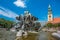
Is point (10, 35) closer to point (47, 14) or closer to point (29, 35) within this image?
point (29, 35)

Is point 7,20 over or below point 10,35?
over

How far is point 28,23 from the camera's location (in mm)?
5402

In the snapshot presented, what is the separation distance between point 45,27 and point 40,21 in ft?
0.76

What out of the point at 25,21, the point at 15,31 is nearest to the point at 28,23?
the point at 25,21

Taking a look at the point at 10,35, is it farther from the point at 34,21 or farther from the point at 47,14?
the point at 47,14

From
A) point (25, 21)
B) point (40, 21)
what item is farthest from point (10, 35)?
point (40, 21)

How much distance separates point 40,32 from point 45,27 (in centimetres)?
21

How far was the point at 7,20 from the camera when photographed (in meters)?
5.62

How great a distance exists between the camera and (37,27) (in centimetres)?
539

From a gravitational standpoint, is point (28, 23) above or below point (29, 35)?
above

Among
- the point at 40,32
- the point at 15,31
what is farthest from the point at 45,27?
the point at 15,31

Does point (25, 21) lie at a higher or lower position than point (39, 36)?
higher

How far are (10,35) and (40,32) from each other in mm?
936

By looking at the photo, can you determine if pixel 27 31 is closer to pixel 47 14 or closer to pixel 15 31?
pixel 15 31
